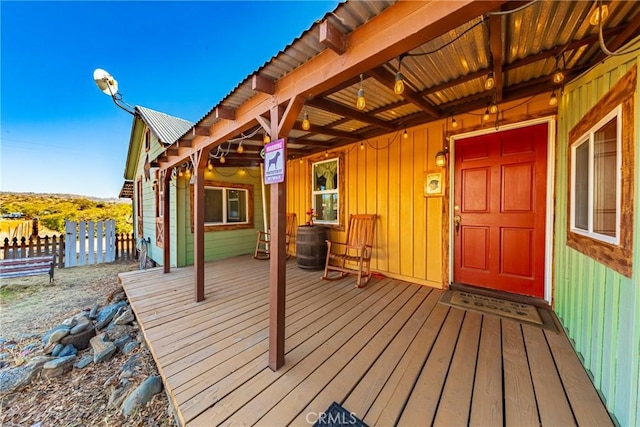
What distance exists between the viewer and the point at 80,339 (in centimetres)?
260

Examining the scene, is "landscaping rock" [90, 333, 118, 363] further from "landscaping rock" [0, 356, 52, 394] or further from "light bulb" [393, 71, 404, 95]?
"light bulb" [393, 71, 404, 95]

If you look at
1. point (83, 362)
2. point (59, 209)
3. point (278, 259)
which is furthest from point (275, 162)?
point (59, 209)

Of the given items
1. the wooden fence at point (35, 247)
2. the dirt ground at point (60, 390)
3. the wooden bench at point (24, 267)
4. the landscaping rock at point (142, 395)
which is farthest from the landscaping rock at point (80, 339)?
the wooden fence at point (35, 247)

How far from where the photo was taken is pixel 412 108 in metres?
2.98

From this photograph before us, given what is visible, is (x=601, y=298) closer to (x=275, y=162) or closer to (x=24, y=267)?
(x=275, y=162)

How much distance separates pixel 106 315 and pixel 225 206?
301 cm

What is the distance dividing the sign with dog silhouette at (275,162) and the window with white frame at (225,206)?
13.5 ft

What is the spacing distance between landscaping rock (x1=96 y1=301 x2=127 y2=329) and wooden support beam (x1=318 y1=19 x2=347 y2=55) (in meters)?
4.01

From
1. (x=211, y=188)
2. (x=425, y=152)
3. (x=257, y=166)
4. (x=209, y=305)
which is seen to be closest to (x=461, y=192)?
(x=425, y=152)

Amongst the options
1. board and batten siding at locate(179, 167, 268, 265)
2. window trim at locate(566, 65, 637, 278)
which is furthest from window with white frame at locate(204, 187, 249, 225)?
window trim at locate(566, 65, 637, 278)

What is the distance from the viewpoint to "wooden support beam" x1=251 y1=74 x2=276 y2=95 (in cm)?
176

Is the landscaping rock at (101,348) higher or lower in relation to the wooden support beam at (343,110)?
lower

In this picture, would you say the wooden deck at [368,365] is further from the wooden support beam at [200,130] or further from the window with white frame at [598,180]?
the wooden support beam at [200,130]

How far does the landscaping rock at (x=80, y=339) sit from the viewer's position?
8.36 feet
